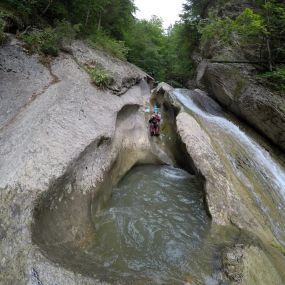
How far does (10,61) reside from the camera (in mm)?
9367

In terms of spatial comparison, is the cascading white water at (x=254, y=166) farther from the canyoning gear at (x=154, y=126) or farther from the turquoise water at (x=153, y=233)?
the canyoning gear at (x=154, y=126)

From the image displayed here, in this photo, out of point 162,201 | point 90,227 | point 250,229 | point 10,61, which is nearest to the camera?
point 90,227

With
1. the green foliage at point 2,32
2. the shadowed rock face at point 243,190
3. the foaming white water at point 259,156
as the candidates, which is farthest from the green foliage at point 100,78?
the foaming white water at point 259,156

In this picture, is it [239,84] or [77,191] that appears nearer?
[77,191]

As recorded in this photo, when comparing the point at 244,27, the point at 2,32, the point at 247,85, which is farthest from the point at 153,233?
the point at 244,27

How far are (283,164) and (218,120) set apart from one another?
345 centimetres

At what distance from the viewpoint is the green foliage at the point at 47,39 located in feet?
35.0

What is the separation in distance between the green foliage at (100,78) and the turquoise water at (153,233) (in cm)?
341

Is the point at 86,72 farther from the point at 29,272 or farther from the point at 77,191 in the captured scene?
the point at 29,272

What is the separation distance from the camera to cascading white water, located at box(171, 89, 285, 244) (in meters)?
8.19

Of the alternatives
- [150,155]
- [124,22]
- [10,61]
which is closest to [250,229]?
[150,155]

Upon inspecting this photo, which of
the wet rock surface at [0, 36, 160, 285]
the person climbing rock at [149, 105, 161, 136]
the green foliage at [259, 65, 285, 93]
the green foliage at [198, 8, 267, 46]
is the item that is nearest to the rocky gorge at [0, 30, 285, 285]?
the wet rock surface at [0, 36, 160, 285]

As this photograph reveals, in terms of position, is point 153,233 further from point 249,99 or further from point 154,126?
point 249,99

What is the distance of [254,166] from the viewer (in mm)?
10070
